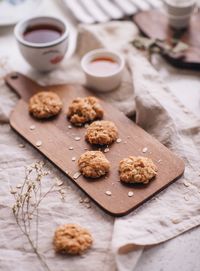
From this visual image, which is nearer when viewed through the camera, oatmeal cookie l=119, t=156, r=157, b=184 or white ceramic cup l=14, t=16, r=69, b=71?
oatmeal cookie l=119, t=156, r=157, b=184

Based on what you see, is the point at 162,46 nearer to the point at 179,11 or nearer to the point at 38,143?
the point at 179,11

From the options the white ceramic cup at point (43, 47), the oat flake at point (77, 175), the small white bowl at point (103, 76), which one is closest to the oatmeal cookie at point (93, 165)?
the oat flake at point (77, 175)

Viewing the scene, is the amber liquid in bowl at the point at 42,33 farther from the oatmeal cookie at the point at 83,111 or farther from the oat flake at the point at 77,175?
the oat flake at the point at 77,175

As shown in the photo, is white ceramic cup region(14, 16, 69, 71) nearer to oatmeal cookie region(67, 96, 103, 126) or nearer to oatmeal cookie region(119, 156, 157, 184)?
oatmeal cookie region(67, 96, 103, 126)

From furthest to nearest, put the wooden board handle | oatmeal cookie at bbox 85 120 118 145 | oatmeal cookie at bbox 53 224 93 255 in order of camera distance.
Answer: the wooden board handle
oatmeal cookie at bbox 85 120 118 145
oatmeal cookie at bbox 53 224 93 255

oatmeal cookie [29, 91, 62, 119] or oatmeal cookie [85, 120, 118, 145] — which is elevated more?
oatmeal cookie [85, 120, 118, 145]

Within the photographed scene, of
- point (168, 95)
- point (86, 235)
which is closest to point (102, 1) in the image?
point (168, 95)

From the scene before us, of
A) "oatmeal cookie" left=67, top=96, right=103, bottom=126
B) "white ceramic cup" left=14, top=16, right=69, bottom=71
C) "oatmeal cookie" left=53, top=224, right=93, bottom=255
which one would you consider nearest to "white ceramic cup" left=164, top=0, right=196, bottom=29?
"white ceramic cup" left=14, top=16, right=69, bottom=71
